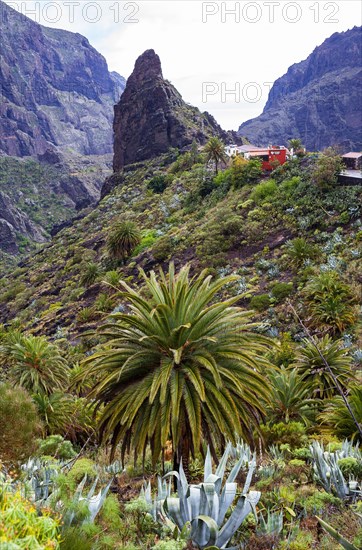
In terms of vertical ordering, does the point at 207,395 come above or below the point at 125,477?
above

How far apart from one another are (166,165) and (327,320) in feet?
188

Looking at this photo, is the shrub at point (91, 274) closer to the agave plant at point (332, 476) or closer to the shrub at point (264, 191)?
the shrub at point (264, 191)

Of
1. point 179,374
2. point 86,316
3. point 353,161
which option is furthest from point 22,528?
point 353,161

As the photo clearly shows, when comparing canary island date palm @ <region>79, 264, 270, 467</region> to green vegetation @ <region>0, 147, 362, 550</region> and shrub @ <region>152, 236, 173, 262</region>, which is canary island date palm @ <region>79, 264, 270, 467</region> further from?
shrub @ <region>152, 236, 173, 262</region>

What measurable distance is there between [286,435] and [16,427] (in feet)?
19.5

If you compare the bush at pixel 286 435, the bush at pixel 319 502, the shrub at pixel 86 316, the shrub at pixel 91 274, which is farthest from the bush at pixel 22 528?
the shrub at pixel 91 274

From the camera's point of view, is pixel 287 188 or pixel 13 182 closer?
pixel 287 188

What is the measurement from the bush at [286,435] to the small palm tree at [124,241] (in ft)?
113

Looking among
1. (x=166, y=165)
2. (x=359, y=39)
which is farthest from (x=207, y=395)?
(x=359, y=39)

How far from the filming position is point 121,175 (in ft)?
259

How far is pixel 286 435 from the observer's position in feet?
33.1

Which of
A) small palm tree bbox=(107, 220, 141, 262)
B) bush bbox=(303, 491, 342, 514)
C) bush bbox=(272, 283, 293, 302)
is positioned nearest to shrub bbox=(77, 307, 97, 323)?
small palm tree bbox=(107, 220, 141, 262)

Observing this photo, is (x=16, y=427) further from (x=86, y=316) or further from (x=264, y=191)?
(x=264, y=191)

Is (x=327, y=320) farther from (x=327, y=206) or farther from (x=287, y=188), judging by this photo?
(x=287, y=188)
